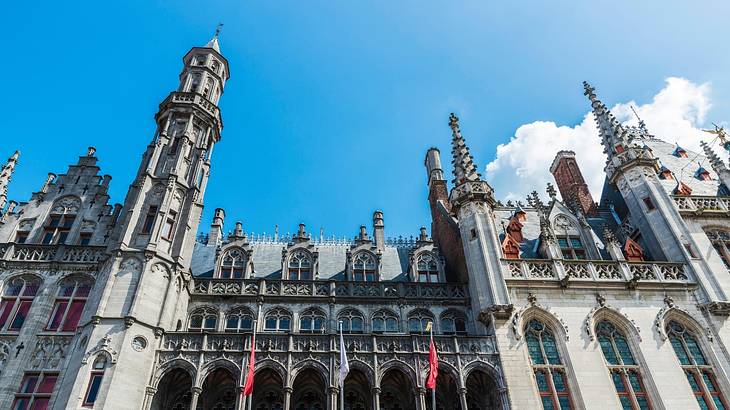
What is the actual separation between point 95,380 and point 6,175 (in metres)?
15.0

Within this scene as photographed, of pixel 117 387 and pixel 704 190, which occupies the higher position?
pixel 704 190

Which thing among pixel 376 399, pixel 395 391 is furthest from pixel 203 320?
pixel 395 391

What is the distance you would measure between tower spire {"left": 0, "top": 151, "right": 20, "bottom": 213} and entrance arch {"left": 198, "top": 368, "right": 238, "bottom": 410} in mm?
14625

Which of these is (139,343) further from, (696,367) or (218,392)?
(696,367)

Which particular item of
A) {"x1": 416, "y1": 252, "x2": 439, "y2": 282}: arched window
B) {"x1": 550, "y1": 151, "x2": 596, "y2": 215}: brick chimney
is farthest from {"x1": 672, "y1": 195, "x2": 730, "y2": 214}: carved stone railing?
{"x1": 416, "y1": 252, "x2": 439, "y2": 282}: arched window

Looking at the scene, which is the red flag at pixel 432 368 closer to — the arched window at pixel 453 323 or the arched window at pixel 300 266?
the arched window at pixel 453 323

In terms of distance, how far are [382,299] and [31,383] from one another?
14909 mm

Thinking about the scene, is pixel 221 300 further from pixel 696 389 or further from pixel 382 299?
pixel 696 389

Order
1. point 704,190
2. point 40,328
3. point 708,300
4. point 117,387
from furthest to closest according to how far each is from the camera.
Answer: point 704,190 < point 708,300 < point 40,328 < point 117,387

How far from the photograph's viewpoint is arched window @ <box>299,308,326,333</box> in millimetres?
22506

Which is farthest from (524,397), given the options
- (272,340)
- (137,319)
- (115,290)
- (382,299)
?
(115,290)

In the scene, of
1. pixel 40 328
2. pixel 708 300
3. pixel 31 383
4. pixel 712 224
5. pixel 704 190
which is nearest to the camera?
pixel 31 383

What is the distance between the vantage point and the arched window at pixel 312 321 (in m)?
22.5

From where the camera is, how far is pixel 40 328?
1977cm
